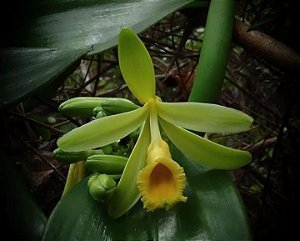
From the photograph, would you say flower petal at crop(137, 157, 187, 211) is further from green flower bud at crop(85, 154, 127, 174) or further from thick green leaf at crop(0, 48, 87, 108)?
thick green leaf at crop(0, 48, 87, 108)

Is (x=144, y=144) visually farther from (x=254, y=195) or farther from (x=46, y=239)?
(x=254, y=195)

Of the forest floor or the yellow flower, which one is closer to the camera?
the yellow flower


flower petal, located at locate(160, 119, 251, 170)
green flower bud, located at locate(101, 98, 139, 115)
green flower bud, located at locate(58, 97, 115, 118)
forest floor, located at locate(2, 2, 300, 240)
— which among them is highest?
green flower bud, located at locate(101, 98, 139, 115)

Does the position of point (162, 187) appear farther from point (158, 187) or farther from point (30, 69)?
point (30, 69)

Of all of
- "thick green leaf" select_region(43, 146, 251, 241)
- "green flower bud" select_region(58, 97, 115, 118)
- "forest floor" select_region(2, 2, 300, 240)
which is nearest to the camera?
"thick green leaf" select_region(43, 146, 251, 241)

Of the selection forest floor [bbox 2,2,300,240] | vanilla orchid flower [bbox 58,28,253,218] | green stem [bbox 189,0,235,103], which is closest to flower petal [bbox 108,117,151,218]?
vanilla orchid flower [bbox 58,28,253,218]

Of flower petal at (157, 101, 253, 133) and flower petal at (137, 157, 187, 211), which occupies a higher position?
flower petal at (157, 101, 253, 133)

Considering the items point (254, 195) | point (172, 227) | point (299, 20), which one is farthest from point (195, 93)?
point (254, 195)
